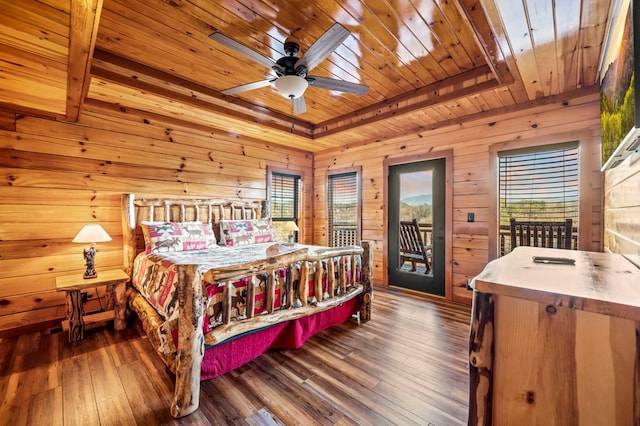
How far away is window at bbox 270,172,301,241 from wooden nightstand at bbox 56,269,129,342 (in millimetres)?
2465

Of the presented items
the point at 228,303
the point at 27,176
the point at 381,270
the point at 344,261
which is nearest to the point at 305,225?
the point at 381,270

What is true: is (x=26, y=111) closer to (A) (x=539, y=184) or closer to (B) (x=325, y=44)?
(B) (x=325, y=44)

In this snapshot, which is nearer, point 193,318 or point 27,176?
point 193,318

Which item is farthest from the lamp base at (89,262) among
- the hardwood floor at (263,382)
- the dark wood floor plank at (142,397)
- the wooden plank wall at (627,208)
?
the wooden plank wall at (627,208)

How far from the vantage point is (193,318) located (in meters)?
1.70

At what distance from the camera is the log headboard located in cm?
324

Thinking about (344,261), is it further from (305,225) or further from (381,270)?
(305,225)

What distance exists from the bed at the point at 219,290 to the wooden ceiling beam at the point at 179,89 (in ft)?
4.27

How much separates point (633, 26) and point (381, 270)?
378 centimetres

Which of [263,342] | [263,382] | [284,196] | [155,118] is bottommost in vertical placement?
[263,382]

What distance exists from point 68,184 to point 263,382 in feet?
9.90

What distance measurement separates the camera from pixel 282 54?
2398 mm

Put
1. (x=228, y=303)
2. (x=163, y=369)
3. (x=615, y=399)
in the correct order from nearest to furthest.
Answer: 1. (x=615, y=399)
2. (x=228, y=303)
3. (x=163, y=369)

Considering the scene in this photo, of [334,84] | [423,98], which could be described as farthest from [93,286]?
[423,98]
